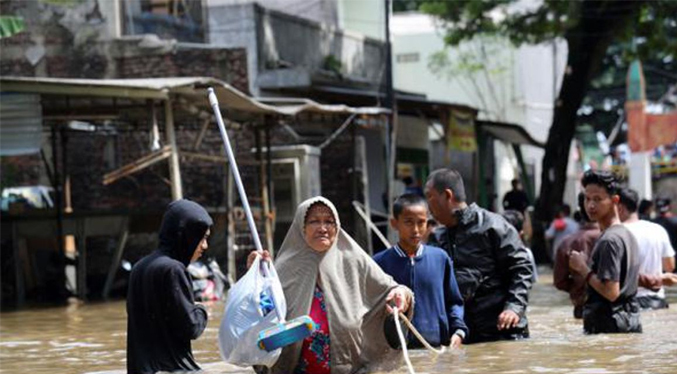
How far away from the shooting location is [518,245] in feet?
32.7

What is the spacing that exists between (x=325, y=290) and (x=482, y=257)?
223 cm

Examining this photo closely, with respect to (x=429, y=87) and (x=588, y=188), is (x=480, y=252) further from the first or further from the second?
(x=429, y=87)

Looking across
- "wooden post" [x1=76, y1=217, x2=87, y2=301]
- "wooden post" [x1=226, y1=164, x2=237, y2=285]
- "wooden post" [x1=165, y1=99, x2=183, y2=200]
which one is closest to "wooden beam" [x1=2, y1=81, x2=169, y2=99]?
"wooden post" [x1=165, y1=99, x2=183, y2=200]

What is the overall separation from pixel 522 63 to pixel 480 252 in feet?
118

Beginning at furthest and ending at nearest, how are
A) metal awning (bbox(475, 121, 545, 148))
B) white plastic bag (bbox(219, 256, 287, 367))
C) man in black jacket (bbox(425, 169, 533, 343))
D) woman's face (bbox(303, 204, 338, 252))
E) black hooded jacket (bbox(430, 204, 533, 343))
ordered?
metal awning (bbox(475, 121, 545, 148)) < black hooded jacket (bbox(430, 204, 533, 343)) < man in black jacket (bbox(425, 169, 533, 343)) < woman's face (bbox(303, 204, 338, 252)) < white plastic bag (bbox(219, 256, 287, 367))

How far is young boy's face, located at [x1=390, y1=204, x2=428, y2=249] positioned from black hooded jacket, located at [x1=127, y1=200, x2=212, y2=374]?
4.62 feet

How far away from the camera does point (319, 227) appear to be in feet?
25.9

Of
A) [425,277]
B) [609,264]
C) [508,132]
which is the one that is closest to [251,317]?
[425,277]

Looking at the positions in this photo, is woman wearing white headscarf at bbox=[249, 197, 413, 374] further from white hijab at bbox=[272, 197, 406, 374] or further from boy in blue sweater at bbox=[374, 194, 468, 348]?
boy in blue sweater at bbox=[374, 194, 468, 348]

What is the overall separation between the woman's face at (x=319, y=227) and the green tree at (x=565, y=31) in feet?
69.7

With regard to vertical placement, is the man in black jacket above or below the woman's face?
below

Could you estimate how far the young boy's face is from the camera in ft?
28.9

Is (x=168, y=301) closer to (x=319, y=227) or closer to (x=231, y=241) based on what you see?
(x=319, y=227)

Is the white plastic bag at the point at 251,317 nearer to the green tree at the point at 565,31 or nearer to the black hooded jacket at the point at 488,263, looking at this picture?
the black hooded jacket at the point at 488,263
